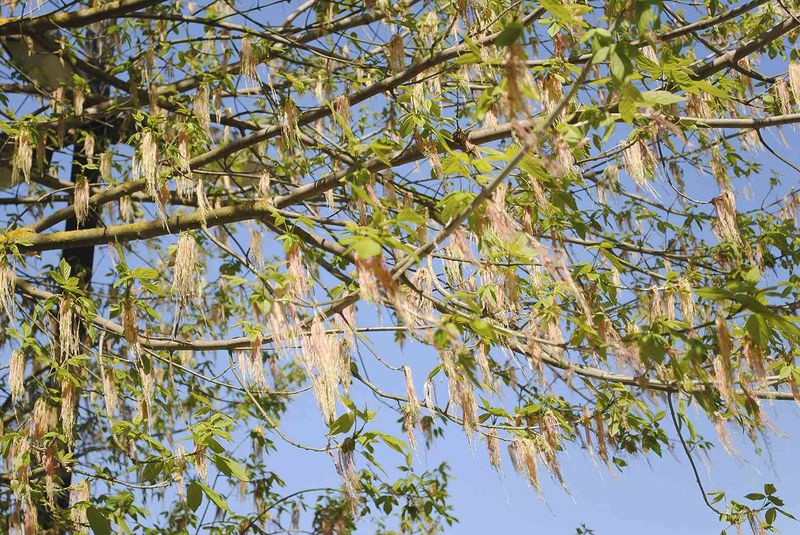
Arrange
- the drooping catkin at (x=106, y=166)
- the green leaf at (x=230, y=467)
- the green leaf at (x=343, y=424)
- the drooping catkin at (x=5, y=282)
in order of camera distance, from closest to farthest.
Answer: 1. the green leaf at (x=343, y=424)
2. the green leaf at (x=230, y=467)
3. the drooping catkin at (x=5, y=282)
4. the drooping catkin at (x=106, y=166)

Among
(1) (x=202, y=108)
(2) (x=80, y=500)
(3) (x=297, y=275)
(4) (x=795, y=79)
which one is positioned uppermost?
(1) (x=202, y=108)

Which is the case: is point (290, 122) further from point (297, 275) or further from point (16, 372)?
point (16, 372)

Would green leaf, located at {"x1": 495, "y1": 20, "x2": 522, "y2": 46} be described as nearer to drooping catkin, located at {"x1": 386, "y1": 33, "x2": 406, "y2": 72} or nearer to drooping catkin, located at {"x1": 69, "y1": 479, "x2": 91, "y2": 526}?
drooping catkin, located at {"x1": 386, "y1": 33, "x2": 406, "y2": 72}

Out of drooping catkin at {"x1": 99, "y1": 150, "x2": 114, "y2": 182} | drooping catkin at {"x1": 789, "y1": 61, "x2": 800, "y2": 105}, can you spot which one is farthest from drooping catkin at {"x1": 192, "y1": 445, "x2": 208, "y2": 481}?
drooping catkin at {"x1": 789, "y1": 61, "x2": 800, "y2": 105}

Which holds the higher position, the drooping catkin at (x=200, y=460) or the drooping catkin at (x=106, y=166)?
the drooping catkin at (x=106, y=166)

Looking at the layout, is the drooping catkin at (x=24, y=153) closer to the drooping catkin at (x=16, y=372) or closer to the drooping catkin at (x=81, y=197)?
the drooping catkin at (x=81, y=197)

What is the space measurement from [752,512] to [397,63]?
91.6 inches

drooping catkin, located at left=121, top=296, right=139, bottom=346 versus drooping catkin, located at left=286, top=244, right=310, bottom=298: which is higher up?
drooping catkin, located at left=121, top=296, right=139, bottom=346

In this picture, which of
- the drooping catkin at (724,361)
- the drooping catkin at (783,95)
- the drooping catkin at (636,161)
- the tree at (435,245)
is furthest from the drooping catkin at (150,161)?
the drooping catkin at (783,95)

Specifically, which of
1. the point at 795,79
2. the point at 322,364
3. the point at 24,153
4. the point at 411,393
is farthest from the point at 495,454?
the point at 24,153

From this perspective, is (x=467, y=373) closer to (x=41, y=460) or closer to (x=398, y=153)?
(x=398, y=153)

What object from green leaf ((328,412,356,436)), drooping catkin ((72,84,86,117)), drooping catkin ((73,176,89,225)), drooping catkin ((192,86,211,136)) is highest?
drooping catkin ((72,84,86,117))

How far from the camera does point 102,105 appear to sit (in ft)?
15.5

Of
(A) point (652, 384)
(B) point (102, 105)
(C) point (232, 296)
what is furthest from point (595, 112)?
(C) point (232, 296)
